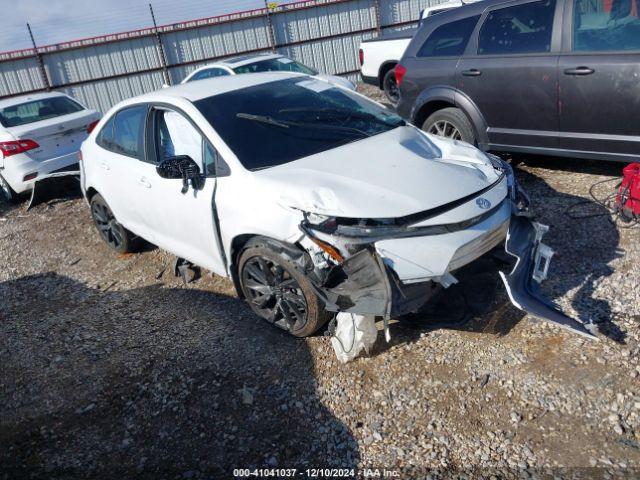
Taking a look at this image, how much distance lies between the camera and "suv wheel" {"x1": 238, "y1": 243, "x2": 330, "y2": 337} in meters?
3.62

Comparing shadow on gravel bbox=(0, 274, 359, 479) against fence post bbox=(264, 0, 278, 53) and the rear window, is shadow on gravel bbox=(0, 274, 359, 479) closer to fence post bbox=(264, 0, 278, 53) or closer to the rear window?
the rear window

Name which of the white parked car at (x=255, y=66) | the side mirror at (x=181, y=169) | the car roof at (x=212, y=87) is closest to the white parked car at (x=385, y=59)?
the white parked car at (x=255, y=66)

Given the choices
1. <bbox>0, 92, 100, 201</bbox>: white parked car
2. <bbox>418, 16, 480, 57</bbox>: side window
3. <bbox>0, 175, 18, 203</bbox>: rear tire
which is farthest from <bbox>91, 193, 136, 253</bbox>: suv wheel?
<bbox>418, 16, 480, 57</bbox>: side window

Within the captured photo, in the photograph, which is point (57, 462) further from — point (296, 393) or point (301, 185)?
point (301, 185)

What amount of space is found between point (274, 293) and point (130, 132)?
7.18 ft

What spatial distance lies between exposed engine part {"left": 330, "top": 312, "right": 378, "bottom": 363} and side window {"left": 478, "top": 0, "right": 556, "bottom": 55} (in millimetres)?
3424

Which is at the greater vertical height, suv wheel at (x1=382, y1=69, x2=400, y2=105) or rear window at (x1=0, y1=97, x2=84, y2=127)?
rear window at (x1=0, y1=97, x2=84, y2=127)

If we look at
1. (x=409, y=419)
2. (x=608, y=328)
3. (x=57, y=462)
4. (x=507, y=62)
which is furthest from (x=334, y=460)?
(x=507, y=62)

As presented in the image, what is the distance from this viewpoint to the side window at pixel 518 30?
17.6 feet

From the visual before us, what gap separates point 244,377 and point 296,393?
41cm

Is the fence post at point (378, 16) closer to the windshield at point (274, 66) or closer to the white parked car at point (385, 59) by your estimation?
the white parked car at point (385, 59)

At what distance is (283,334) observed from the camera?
402 centimetres

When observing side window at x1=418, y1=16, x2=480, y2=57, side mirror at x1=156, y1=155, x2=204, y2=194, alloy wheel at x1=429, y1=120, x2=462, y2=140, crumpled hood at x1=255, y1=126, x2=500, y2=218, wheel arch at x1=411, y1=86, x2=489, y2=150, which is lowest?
alloy wheel at x1=429, y1=120, x2=462, y2=140

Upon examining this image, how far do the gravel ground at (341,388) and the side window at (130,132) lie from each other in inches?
51.9
